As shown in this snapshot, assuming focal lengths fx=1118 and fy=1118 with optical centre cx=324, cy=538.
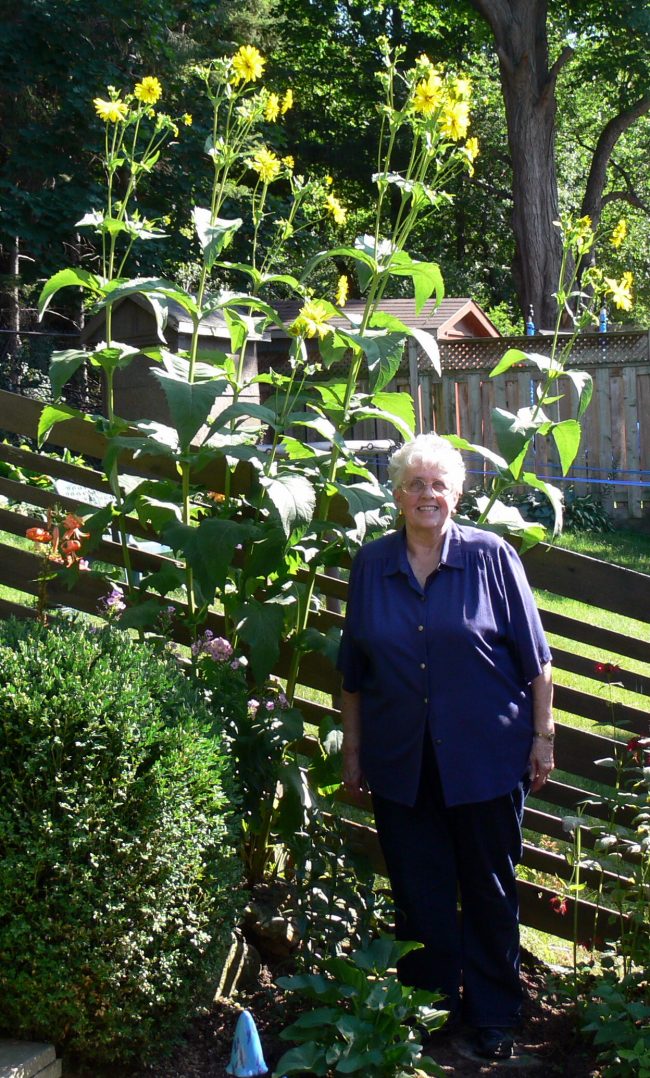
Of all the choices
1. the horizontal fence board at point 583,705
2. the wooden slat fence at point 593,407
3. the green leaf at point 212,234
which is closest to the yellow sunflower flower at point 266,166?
the green leaf at point 212,234

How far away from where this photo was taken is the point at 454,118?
9.11 ft

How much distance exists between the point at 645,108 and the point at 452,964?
2108cm

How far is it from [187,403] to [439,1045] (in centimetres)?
187

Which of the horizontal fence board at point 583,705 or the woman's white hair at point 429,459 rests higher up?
the woman's white hair at point 429,459

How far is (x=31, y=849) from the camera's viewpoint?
2.31 meters

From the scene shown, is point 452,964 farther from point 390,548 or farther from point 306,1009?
point 390,548

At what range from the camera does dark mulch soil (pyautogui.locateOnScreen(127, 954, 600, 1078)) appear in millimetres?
2729

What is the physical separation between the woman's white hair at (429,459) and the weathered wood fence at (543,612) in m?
0.53

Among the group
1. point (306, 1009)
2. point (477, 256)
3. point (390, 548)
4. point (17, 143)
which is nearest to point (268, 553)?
point (390, 548)

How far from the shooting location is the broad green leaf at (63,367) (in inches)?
112

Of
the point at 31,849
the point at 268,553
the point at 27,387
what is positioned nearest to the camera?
the point at 31,849

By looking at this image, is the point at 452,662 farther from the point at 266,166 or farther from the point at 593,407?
the point at 593,407

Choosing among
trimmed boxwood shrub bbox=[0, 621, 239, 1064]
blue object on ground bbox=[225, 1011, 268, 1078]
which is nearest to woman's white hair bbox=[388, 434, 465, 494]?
trimmed boxwood shrub bbox=[0, 621, 239, 1064]

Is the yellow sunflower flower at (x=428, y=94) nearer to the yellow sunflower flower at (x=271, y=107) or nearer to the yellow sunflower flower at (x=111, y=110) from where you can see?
the yellow sunflower flower at (x=271, y=107)
